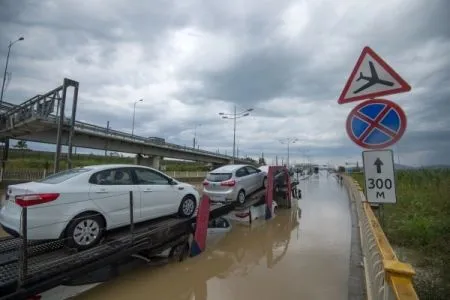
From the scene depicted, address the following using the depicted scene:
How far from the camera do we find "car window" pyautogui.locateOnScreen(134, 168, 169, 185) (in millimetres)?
6612

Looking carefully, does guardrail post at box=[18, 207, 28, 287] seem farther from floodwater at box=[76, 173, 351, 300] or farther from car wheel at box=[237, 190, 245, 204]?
car wheel at box=[237, 190, 245, 204]

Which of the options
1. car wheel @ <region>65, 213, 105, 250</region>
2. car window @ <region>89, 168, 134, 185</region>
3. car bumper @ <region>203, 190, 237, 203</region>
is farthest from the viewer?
car bumper @ <region>203, 190, 237, 203</region>

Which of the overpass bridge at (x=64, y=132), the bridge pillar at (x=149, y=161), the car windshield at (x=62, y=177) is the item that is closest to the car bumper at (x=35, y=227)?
the car windshield at (x=62, y=177)

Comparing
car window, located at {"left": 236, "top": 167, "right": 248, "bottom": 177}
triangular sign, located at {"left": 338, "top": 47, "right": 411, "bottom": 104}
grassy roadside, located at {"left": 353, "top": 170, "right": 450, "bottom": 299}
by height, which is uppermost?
triangular sign, located at {"left": 338, "top": 47, "right": 411, "bottom": 104}

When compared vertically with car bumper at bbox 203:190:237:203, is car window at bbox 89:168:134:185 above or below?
above

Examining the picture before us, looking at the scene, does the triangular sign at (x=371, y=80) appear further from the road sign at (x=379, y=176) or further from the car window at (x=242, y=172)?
the car window at (x=242, y=172)

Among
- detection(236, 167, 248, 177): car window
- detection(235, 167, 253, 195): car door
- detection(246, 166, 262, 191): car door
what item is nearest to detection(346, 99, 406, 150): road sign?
detection(235, 167, 253, 195): car door

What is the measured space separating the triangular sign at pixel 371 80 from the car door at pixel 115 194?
4.43 meters

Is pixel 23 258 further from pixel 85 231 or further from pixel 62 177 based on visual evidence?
pixel 62 177

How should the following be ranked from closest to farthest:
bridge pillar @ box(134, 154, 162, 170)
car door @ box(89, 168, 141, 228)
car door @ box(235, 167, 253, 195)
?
1. car door @ box(89, 168, 141, 228)
2. car door @ box(235, 167, 253, 195)
3. bridge pillar @ box(134, 154, 162, 170)

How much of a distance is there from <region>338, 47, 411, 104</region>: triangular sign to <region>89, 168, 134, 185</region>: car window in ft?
14.9

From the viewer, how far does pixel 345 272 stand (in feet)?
20.4

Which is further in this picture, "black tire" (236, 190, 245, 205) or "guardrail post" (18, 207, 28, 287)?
"black tire" (236, 190, 245, 205)

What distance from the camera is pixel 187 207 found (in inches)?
311
